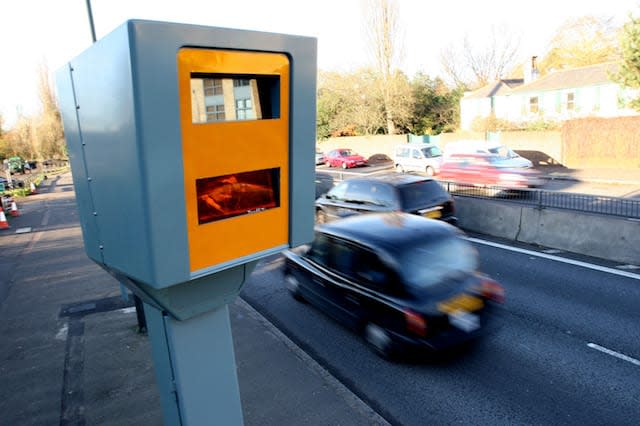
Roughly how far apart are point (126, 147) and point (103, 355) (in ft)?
15.5

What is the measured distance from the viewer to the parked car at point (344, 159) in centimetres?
3259

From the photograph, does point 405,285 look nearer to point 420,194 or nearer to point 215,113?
point 215,113

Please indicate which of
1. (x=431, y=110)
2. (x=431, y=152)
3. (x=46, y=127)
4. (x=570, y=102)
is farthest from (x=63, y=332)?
(x=46, y=127)

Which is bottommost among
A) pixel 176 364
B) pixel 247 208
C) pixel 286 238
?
pixel 176 364

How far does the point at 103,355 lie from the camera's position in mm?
5680

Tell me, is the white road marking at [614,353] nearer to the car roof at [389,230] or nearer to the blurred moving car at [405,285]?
the blurred moving car at [405,285]

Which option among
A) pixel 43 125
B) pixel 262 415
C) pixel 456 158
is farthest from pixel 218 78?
pixel 43 125

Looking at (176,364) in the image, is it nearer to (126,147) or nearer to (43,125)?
(126,147)

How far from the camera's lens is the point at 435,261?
517 cm

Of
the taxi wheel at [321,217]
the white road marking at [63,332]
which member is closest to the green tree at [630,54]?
the taxi wheel at [321,217]

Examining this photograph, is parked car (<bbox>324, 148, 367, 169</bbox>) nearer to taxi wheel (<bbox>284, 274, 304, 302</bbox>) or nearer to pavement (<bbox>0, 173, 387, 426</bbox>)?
pavement (<bbox>0, 173, 387, 426</bbox>)

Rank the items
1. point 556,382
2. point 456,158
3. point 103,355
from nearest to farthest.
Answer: point 556,382
point 103,355
point 456,158

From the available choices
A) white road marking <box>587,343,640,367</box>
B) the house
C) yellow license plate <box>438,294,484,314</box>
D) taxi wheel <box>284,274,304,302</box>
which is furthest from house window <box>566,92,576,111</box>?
yellow license plate <box>438,294,484,314</box>

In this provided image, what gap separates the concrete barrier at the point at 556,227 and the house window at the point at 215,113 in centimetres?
878
